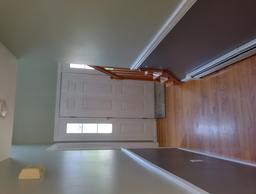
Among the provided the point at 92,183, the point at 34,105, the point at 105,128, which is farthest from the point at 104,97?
the point at 92,183

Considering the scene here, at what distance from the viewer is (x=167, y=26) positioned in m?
1.14

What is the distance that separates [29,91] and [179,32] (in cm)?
365

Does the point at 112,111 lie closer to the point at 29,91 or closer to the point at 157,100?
the point at 157,100

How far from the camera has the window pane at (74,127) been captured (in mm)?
3947

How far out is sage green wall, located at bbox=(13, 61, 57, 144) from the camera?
3895mm

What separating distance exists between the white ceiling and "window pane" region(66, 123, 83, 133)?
7.89 ft

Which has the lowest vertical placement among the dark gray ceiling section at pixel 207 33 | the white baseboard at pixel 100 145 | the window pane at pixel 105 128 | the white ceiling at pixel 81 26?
the white baseboard at pixel 100 145

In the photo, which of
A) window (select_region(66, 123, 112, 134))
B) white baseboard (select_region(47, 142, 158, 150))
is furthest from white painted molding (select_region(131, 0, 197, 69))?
window (select_region(66, 123, 112, 134))

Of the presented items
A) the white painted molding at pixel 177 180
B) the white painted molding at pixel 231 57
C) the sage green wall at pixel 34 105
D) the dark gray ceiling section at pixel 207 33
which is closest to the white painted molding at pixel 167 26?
the dark gray ceiling section at pixel 207 33

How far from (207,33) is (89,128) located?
328cm

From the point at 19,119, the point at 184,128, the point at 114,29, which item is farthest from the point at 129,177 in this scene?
the point at 19,119

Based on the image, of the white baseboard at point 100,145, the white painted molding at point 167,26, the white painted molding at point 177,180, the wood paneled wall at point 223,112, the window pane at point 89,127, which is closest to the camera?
the white painted molding at point 177,180

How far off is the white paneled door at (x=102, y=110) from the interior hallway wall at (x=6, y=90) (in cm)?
233

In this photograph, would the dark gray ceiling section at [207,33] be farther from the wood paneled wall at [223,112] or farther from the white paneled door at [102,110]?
the white paneled door at [102,110]
